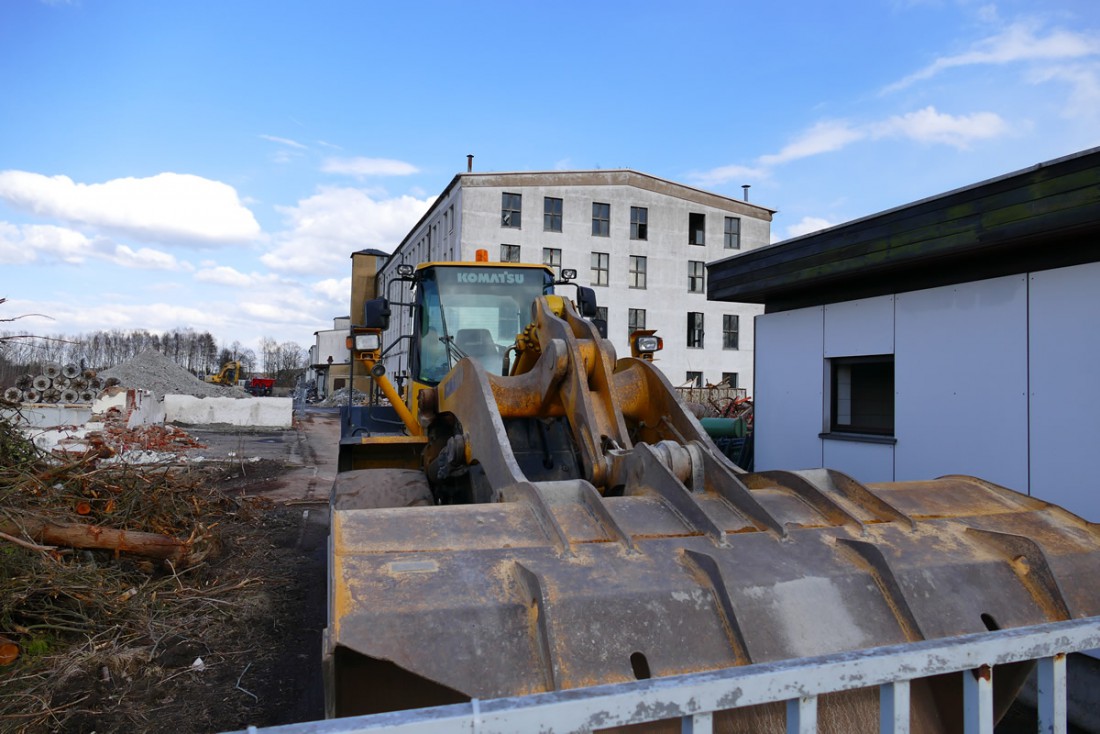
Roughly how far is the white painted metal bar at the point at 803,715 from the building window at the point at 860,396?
6.54 metres

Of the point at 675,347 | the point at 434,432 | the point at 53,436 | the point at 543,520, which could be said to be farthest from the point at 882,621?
the point at 675,347

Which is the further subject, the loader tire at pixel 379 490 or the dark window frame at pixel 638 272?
the dark window frame at pixel 638 272

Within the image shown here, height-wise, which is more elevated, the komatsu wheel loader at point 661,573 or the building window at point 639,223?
the building window at point 639,223

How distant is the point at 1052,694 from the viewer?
1.90 m

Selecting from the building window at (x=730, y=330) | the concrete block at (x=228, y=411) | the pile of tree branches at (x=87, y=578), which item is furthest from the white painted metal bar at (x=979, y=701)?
the building window at (x=730, y=330)

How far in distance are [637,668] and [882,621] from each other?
0.90 meters

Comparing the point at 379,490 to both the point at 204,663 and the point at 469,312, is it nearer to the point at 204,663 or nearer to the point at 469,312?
the point at 204,663

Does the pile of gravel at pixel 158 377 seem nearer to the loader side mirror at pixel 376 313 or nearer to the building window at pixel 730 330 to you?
the building window at pixel 730 330

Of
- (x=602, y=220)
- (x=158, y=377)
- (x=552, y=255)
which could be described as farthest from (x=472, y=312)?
(x=158, y=377)

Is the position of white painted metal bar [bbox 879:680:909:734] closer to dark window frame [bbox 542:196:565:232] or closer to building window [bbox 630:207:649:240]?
dark window frame [bbox 542:196:565:232]

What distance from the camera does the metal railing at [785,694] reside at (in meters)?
1.33

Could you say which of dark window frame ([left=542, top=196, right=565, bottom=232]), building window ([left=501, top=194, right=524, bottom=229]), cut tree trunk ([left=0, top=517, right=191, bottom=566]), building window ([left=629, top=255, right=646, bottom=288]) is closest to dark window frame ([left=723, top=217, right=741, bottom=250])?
building window ([left=629, top=255, right=646, bottom=288])

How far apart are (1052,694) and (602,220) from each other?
117ft

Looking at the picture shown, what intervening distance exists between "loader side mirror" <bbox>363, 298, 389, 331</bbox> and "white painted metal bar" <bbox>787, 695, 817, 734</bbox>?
15.0 ft
